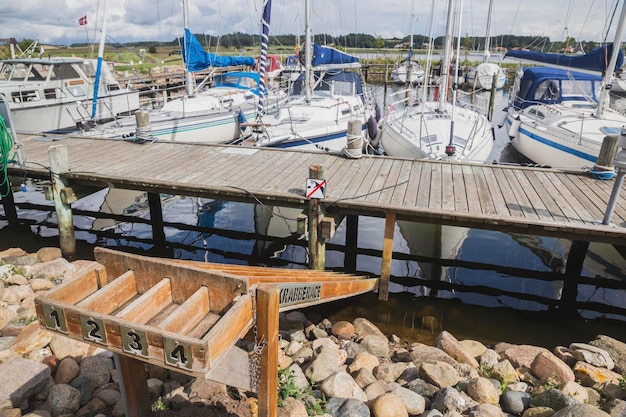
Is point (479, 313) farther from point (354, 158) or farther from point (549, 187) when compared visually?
point (354, 158)

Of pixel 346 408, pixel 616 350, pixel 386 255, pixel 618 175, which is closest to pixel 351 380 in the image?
pixel 346 408

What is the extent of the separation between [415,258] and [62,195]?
26.3 feet

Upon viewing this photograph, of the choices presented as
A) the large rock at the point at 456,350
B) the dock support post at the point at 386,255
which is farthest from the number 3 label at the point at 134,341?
the dock support post at the point at 386,255

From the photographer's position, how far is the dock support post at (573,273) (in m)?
9.05

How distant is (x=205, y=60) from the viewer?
18.3 m

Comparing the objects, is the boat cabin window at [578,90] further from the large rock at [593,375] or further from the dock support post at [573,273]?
the large rock at [593,375]

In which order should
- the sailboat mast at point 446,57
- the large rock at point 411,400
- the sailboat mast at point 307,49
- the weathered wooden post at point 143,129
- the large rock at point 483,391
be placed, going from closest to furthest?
1. the large rock at point 411,400
2. the large rock at point 483,391
3. the weathered wooden post at point 143,129
4. the sailboat mast at point 446,57
5. the sailboat mast at point 307,49

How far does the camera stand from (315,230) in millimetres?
7914

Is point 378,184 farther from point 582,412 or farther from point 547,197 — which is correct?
point 582,412

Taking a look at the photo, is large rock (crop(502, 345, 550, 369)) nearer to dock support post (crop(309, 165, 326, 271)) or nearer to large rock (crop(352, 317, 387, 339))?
large rock (crop(352, 317, 387, 339))

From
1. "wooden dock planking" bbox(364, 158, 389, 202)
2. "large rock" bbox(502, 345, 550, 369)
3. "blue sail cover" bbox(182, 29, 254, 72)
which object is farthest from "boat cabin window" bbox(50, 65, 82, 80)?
"large rock" bbox(502, 345, 550, 369)

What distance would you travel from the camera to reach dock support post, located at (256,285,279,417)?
11.0 feet

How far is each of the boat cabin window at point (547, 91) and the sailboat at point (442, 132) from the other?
4.29m

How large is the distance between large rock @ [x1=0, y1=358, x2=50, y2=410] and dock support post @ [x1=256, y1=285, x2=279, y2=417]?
2.94 metres
